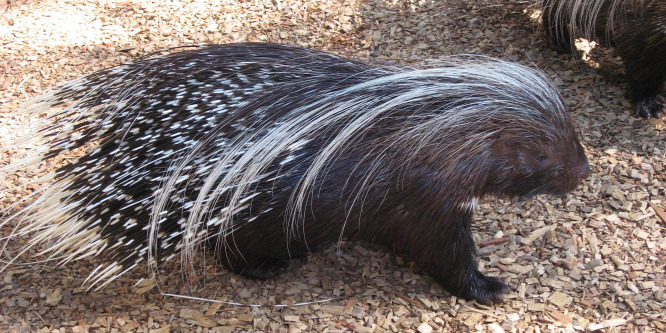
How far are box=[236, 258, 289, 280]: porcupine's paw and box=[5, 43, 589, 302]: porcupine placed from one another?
24cm

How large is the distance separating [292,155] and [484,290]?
1004 mm

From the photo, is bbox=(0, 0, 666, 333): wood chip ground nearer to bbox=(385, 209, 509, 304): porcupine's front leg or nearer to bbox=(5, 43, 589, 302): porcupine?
bbox=(385, 209, 509, 304): porcupine's front leg

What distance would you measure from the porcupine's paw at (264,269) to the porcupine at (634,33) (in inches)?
83.8

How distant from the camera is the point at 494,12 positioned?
4008 millimetres

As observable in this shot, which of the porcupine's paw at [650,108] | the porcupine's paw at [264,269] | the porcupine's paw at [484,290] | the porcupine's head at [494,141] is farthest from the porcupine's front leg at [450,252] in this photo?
the porcupine's paw at [650,108]

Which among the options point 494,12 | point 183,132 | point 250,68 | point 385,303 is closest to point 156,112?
point 183,132

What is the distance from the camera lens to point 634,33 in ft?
10.4

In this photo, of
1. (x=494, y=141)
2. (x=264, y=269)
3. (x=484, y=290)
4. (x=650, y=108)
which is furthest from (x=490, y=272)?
(x=650, y=108)

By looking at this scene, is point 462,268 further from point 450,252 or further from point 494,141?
point 494,141

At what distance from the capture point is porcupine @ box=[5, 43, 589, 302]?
6.92ft

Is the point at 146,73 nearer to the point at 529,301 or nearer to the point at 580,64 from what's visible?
the point at 529,301

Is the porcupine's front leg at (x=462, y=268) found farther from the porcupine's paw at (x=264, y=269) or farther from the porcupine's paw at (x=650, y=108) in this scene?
the porcupine's paw at (x=650, y=108)

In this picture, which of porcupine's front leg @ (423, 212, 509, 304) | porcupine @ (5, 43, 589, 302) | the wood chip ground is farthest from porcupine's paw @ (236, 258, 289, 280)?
porcupine's front leg @ (423, 212, 509, 304)

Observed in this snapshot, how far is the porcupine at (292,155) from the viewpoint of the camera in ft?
6.92
